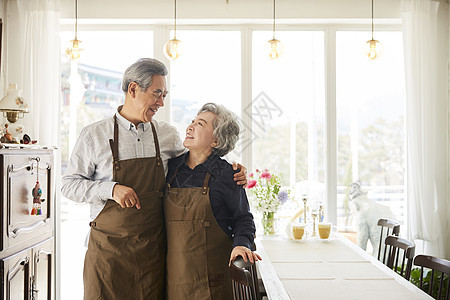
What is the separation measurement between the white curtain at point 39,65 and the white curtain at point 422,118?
9.90 ft

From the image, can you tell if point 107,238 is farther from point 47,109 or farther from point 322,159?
point 322,159

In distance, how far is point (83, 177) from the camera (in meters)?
1.96

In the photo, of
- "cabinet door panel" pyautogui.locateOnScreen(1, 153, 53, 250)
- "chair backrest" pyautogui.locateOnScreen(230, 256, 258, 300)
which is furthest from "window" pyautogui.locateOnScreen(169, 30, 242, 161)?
"chair backrest" pyautogui.locateOnScreen(230, 256, 258, 300)

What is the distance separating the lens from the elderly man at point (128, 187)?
74.5 inches

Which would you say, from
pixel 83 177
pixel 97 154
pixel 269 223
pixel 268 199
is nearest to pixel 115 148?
pixel 97 154

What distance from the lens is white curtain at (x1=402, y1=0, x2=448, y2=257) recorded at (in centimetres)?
361

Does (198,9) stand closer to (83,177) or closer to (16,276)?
(83,177)

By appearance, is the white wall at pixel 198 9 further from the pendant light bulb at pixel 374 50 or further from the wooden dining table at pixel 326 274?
the wooden dining table at pixel 326 274

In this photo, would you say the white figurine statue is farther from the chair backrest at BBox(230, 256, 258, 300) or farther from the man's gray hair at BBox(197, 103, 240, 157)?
the chair backrest at BBox(230, 256, 258, 300)

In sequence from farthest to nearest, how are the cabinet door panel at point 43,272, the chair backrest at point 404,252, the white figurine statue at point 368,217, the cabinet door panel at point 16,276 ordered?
the white figurine statue at point 368,217, the cabinet door panel at point 43,272, the cabinet door panel at point 16,276, the chair backrest at point 404,252

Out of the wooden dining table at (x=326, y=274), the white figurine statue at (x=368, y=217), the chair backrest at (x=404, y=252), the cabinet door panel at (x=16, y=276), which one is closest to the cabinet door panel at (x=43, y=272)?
the cabinet door panel at (x=16, y=276)

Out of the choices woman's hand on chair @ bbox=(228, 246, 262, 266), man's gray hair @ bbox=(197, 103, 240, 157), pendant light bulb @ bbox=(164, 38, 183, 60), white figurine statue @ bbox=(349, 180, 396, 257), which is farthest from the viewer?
white figurine statue @ bbox=(349, 180, 396, 257)

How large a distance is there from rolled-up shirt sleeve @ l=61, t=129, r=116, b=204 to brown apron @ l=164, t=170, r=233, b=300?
332 mm

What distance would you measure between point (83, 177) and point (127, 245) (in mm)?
378
